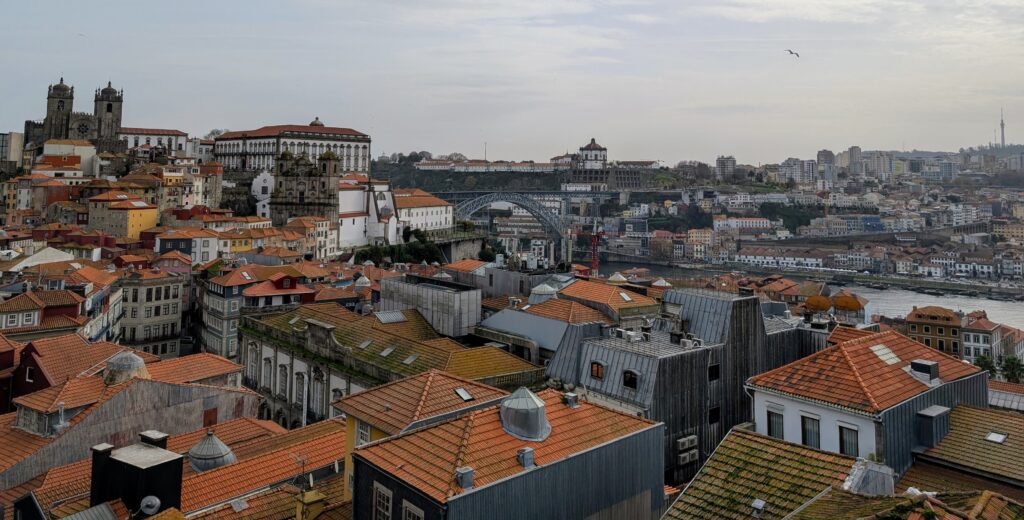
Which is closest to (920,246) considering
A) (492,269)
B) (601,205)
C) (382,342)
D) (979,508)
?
(601,205)

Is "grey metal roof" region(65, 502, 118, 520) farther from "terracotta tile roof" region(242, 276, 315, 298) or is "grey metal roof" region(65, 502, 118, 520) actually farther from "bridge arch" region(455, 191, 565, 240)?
"bridge arch" region(455, 191, 565, 240)

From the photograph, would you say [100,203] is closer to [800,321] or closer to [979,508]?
[800,321]

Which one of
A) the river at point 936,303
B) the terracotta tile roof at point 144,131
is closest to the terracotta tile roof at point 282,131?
the terracotta tile roof at point 144,131

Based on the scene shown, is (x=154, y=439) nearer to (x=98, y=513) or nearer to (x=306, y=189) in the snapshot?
(x=98, y=513)

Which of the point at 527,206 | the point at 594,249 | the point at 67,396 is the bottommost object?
the point at 67,396

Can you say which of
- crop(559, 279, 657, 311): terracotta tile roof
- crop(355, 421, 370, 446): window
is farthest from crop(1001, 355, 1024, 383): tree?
crop(355, 421, 370, 446): window

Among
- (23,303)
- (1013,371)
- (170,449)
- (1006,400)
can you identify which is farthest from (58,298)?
(1013,371)
